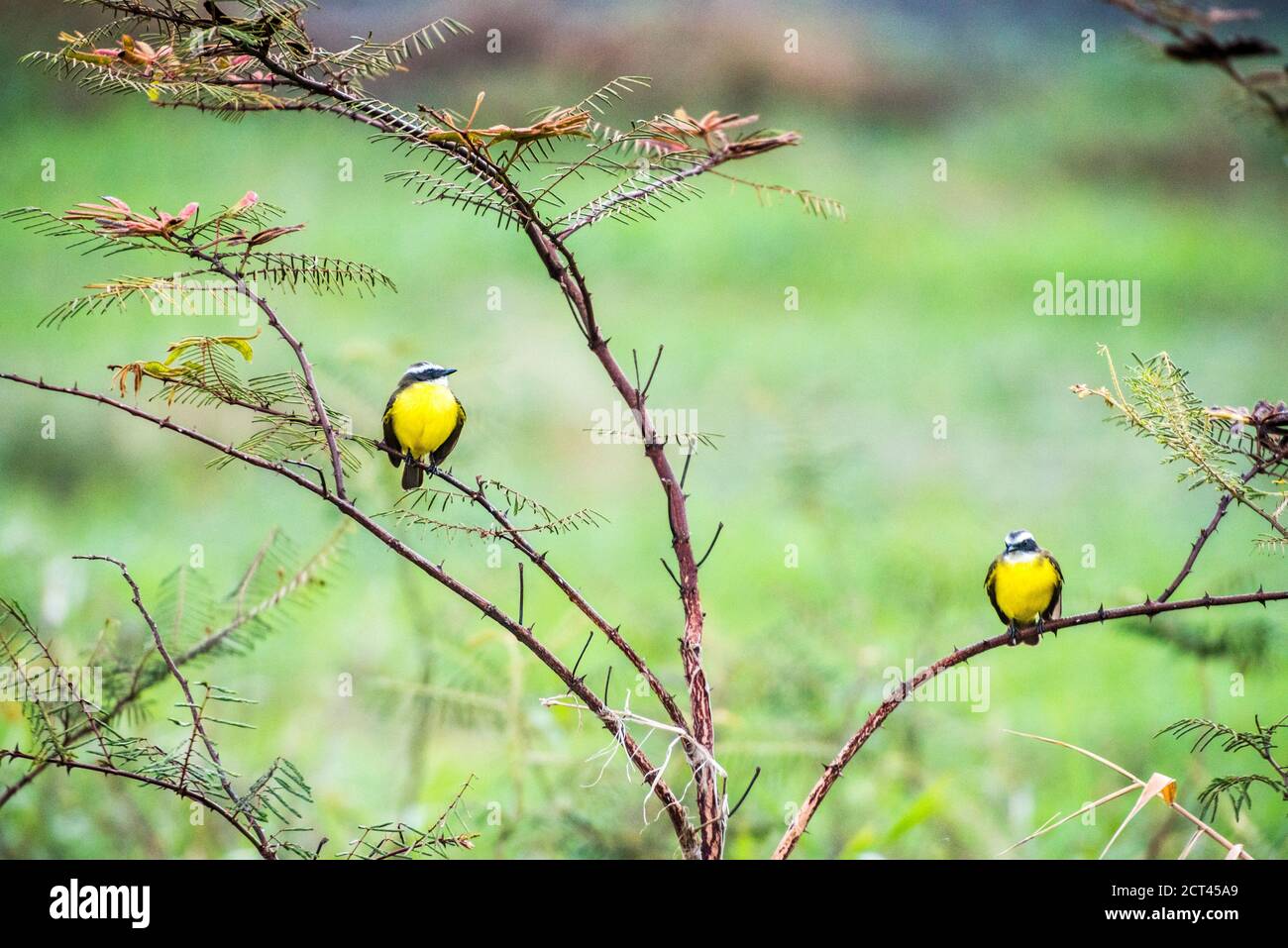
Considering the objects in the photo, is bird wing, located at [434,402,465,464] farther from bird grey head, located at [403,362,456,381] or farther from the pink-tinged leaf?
the pink-tinged leaf

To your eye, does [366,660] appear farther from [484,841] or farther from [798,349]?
[798,349]

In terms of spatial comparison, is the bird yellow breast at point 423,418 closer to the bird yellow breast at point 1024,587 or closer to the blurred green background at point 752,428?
the blurred green background at point 752,428

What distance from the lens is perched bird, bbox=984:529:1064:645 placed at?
248 centimetres

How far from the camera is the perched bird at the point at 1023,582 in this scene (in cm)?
248

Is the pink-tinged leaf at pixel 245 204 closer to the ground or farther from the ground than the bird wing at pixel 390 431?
farther from the ground

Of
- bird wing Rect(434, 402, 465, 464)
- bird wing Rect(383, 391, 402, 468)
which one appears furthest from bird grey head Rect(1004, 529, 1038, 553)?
bird wing Rect(383, 391, 402, 468)

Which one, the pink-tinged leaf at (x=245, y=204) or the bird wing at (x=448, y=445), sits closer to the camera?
the pink-tinged leaf at (x=245, y=204)

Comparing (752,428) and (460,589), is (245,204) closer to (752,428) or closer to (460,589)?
(460,589)

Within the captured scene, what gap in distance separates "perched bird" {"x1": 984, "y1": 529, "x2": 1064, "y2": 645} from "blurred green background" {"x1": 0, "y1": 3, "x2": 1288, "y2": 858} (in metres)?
0.26

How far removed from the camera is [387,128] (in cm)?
118

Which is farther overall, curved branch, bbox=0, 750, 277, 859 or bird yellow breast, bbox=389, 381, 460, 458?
bird yellow breast, bbox=389, 381, 460, 458

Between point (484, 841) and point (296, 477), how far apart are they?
93.1 inches

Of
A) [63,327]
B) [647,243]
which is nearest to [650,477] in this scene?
[647,243]

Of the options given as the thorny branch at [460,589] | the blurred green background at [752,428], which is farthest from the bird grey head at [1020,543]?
the thorny branch at [460,589]
